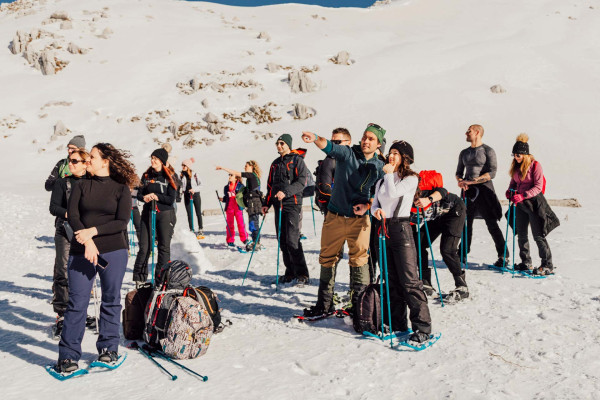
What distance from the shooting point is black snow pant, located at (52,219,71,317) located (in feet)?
18.6

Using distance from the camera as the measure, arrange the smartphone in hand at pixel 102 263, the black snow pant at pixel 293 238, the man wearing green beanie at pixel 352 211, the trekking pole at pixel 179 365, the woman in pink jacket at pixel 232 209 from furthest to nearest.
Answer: the woman in pink jacket at pixel 232 209 → the black snow pant at pixel 293 238 → the man wearing green beanie at pixel 352 211 → the smartphone in hand at pixel 102 263 → the trekking pole at pixel 179 365

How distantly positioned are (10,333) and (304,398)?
407 cm

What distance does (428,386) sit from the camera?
163 inches

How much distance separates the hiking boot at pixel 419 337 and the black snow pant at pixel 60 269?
415cm

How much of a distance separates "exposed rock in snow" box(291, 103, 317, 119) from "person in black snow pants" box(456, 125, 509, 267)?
25.1 meters

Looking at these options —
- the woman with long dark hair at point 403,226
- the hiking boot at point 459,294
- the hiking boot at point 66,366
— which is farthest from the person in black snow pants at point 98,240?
the hiking boot at point 459,294

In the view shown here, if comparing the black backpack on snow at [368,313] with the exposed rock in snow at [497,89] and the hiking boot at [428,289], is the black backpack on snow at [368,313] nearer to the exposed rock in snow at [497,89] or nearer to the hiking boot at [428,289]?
the hiking boot at [428,289]

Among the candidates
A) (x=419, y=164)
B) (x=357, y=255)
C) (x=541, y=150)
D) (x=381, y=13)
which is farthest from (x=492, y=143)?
(x=381, y=13)

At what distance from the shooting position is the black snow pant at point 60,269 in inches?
224

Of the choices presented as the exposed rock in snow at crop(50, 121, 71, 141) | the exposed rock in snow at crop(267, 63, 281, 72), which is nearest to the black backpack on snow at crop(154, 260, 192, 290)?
the exposed rock in snow at crop(50, 121, 71, 141)

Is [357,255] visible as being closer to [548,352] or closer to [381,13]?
[548,352]

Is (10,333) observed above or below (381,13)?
below

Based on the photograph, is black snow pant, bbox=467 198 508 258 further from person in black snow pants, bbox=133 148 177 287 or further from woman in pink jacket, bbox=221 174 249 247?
woman in pink jacket, bbox=221 174 249 247

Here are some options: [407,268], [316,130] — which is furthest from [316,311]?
[316,130]
